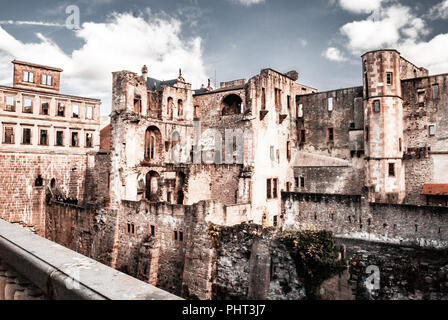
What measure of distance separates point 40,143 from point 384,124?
29.0m

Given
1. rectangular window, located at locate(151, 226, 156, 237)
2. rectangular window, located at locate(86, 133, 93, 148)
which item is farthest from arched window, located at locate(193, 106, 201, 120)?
rectangular window, located at locate(151, 226, 156, 237)

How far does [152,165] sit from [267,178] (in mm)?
8931

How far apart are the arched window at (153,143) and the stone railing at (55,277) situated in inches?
864

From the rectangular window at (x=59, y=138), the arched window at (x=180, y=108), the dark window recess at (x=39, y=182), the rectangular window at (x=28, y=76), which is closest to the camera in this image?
the arched window at (x=180, y=108)

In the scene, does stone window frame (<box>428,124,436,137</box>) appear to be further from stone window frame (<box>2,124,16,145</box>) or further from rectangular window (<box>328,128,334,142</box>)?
stone window frame (<box>2,124,16,145</box>)

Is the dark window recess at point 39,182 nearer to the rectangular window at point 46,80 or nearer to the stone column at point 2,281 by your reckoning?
the rectangular window at point 46,80

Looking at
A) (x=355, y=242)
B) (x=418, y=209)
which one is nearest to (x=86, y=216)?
(x=355, y=242)

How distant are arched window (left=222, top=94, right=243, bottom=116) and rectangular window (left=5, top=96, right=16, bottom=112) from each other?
18.3 metres

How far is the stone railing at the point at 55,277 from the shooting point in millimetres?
2350

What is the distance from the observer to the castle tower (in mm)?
24141

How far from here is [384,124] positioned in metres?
24.3

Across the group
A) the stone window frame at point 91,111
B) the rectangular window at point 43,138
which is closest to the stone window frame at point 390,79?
the stone window frame at point 91,111

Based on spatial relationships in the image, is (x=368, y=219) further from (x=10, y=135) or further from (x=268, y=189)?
(x=10, y=135)

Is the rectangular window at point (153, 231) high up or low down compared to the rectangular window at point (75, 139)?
down
